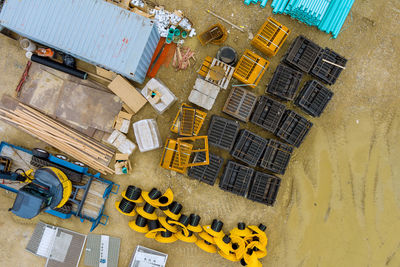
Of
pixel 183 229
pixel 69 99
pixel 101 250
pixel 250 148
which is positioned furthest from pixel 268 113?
pixel 101 250

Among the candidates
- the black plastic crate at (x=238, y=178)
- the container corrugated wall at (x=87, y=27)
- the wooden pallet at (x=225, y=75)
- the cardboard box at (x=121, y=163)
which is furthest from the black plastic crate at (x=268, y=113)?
the cardboard box at (x=121, y=163)

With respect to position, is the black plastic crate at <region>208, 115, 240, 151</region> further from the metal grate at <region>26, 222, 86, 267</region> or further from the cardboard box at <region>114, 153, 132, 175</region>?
the metal grate at <region>26, 222, 86, 267</region>

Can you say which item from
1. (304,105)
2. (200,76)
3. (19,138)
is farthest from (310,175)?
(19,138)

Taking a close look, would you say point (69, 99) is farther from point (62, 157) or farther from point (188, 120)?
point (188, 120)

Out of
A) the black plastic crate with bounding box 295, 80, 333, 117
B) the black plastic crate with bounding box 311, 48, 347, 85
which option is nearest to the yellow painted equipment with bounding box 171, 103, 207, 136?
the black plastic crate with bounding box 295, 80, 333, 117

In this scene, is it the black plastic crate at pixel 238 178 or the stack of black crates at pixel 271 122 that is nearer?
the stack of black crates at pixel 271 122

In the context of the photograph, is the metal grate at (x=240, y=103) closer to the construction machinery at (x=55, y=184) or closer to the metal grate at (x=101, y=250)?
the construction machinery at (x=55, y=184)

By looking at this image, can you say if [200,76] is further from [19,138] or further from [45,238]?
[45,238]
